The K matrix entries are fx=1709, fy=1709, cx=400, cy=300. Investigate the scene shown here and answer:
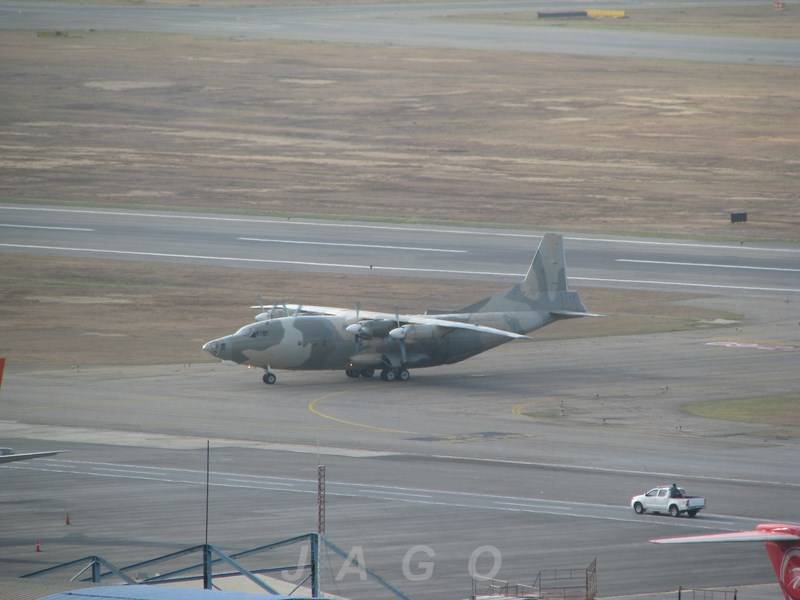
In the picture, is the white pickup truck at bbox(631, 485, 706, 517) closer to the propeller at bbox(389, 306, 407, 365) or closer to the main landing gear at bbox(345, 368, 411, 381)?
the propeller at bbox(389, 306, 407, 365)

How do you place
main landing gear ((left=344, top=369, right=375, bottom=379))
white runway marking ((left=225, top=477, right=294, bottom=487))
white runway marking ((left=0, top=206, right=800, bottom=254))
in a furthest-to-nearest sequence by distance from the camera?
1. white runway marking ((left=0, top=206, right=800, bottom=254))
2. main landing gear ((left=344, top=369, right=375, bottom=379))
3. white runway marking ((left=225, top=477, right=294, bottom=487))

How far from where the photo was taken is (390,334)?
85.4 m

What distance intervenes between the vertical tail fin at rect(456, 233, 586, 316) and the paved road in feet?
71.8

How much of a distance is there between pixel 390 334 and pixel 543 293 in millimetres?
9710

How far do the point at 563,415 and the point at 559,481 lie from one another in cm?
1293

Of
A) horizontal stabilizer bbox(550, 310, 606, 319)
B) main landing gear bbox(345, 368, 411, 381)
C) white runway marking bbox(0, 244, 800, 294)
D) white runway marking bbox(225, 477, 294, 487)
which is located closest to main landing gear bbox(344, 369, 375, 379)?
main landing gear bbox(345, 368, 411, 381)

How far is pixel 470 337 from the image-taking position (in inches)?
3420

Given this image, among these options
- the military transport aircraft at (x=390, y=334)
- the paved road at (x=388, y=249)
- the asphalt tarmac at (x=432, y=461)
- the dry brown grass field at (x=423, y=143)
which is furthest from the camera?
the dry brown grass field at (x=423, y=143)

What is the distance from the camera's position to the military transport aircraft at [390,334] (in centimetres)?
8412

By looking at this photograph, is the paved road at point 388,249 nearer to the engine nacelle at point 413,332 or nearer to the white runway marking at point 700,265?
the white runway marking at point 700,265

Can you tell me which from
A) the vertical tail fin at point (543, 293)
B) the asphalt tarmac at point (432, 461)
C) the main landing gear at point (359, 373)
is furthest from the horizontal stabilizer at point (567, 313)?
the main landing gear at point (359, 373)

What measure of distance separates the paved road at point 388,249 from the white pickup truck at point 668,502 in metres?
52.4

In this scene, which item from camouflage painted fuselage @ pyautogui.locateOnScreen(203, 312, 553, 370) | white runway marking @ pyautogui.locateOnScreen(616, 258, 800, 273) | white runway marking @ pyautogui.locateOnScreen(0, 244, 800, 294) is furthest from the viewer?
white runway marking @ pyautogui.locateOnScreen(616, 258, 800, 273)

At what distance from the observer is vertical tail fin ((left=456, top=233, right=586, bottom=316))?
8931cm
